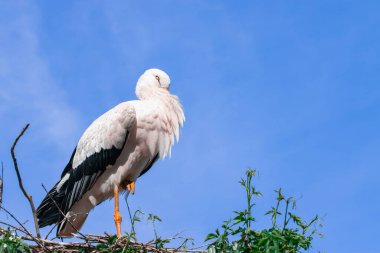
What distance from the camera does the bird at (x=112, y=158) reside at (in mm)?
8266

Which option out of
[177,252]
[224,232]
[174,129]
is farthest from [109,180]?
[224,232]

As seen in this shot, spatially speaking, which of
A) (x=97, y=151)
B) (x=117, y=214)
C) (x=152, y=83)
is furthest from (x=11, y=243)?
(x=152, y=83)

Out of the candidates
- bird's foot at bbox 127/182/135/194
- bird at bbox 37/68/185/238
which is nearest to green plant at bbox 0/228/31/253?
bird at bbox 37/68/185/238

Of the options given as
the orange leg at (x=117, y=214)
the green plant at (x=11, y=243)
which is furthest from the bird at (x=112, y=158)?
the green plant at (x=11, y=243)

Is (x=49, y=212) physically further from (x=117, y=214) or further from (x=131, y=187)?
(x=131, y=187)

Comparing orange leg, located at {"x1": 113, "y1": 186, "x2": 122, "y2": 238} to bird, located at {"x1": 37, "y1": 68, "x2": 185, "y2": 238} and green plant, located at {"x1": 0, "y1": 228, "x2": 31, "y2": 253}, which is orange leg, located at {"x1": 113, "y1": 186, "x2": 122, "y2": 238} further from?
green plant, located at {"x1": 0, "y1": 228, "x2": 31, "y2": 253}

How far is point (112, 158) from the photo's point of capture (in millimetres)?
8266

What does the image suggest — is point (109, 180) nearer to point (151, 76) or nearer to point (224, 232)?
point (151, 76)

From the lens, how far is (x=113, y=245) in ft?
20.8

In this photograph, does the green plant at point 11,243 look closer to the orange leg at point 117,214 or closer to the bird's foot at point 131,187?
the orange leg at point 117,214

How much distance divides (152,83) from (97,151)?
A: 3.60 ft

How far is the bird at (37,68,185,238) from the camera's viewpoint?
827 cm

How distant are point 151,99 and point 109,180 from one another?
1.03m

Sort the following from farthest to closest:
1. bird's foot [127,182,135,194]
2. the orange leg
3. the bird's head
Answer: the bird's head, bird's foot [127,182,135,194], the orange leg
